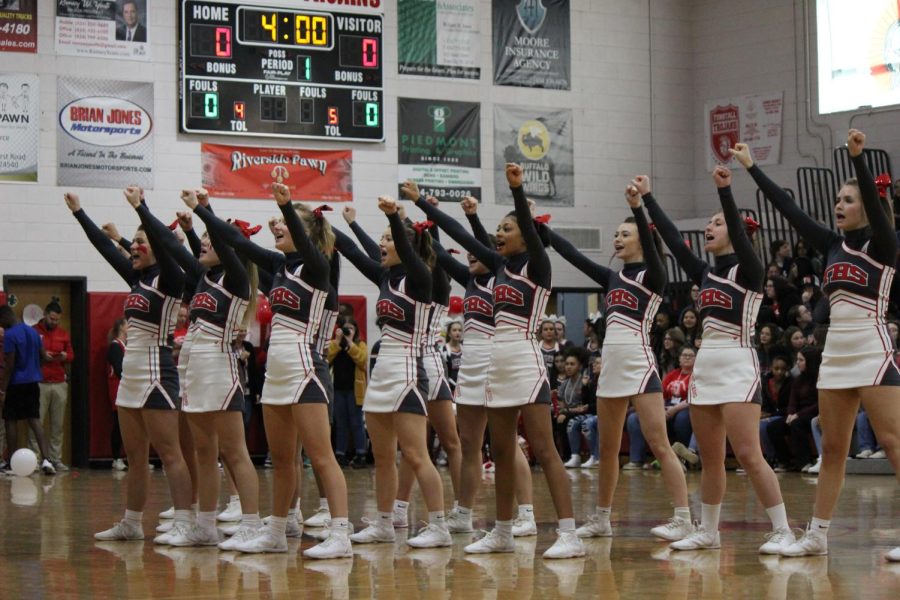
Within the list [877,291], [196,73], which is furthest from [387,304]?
[196,73]

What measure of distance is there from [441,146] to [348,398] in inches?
160

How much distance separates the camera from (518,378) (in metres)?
6.78

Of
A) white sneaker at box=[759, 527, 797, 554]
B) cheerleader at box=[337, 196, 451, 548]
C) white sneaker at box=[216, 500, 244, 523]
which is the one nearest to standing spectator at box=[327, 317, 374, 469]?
white sneaker at box=[216, 500, 244, 523]

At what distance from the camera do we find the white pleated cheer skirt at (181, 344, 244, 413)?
7117 mm

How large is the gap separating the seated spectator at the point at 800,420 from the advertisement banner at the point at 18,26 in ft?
30.2

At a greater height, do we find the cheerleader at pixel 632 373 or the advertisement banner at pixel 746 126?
the advertisement banner at pixel 746 126

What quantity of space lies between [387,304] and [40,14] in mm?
9767

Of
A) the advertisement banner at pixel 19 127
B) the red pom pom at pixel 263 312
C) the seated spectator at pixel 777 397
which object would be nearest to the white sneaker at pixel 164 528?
the red pom pom at pixel 263 312

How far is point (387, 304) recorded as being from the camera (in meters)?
7.30

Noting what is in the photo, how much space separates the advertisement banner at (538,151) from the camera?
18016 mm

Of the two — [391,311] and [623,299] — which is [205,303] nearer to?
[391,311]

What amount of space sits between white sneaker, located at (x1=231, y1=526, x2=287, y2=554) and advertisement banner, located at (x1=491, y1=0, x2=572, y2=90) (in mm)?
12049

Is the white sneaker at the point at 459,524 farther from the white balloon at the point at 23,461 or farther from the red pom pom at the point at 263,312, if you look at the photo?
the red pom pom at the point at 263,312

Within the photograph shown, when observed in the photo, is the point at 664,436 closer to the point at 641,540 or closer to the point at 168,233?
the point at 641,540
